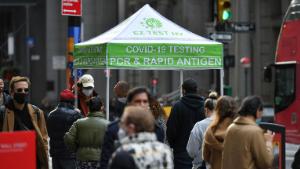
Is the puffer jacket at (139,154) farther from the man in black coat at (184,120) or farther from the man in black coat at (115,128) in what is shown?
the man in black coat at (184,120)

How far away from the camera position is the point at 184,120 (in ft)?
34.6

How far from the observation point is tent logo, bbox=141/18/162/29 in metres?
12.8

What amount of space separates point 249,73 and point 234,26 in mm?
20153

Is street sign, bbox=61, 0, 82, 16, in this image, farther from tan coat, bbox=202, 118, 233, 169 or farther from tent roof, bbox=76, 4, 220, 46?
tan coat, bbox=202, 118, 233, 169

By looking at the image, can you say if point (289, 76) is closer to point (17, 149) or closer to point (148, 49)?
point (148, 49)

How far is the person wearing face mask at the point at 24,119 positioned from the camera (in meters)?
9.10

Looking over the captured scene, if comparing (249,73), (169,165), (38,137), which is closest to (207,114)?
(38,137)

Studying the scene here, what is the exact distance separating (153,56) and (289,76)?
8743 millimetres

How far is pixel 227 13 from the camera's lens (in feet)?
72.0

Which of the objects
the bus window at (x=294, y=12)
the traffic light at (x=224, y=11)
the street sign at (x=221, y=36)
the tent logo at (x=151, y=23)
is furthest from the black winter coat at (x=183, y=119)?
the traffic light at (x=224, y=11)

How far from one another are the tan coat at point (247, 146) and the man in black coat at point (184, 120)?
101 inches

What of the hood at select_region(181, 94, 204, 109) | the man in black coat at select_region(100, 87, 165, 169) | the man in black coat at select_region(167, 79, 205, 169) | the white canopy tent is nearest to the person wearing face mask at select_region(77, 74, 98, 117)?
the white canopy tent

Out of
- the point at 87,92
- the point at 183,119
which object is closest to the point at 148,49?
the point at 87,92

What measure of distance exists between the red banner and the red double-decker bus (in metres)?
12.0
